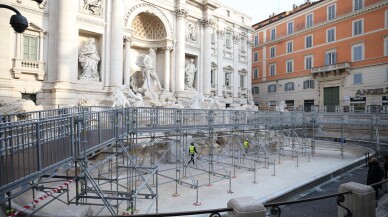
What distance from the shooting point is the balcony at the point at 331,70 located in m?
29.1

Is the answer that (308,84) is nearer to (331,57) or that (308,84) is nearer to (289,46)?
(331,57)

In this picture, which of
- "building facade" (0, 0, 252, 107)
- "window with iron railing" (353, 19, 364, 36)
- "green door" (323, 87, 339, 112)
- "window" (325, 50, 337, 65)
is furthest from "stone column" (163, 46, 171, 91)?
"window with iron railing" (353, 19, 364, 36)

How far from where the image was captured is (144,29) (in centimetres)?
2378

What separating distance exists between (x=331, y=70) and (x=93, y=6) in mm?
26939

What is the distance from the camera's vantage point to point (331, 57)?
103ft

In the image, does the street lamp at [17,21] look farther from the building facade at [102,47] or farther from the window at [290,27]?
the window at [290,27]

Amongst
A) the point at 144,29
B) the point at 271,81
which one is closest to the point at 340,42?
the point at 271,81

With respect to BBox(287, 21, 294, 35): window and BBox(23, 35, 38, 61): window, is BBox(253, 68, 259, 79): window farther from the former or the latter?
BBox(23, 35, 38, 61): window

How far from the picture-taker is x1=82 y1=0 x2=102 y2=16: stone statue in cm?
1826

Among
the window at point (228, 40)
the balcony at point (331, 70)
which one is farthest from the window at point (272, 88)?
the window at point (228, 40)

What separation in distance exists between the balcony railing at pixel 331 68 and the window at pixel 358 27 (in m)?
3.70

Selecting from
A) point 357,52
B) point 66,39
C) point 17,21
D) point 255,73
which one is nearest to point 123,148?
point 17,21

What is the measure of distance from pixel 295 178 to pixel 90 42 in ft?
54.1

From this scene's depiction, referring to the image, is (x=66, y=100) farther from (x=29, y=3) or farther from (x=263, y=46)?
(x=263, y=46)
